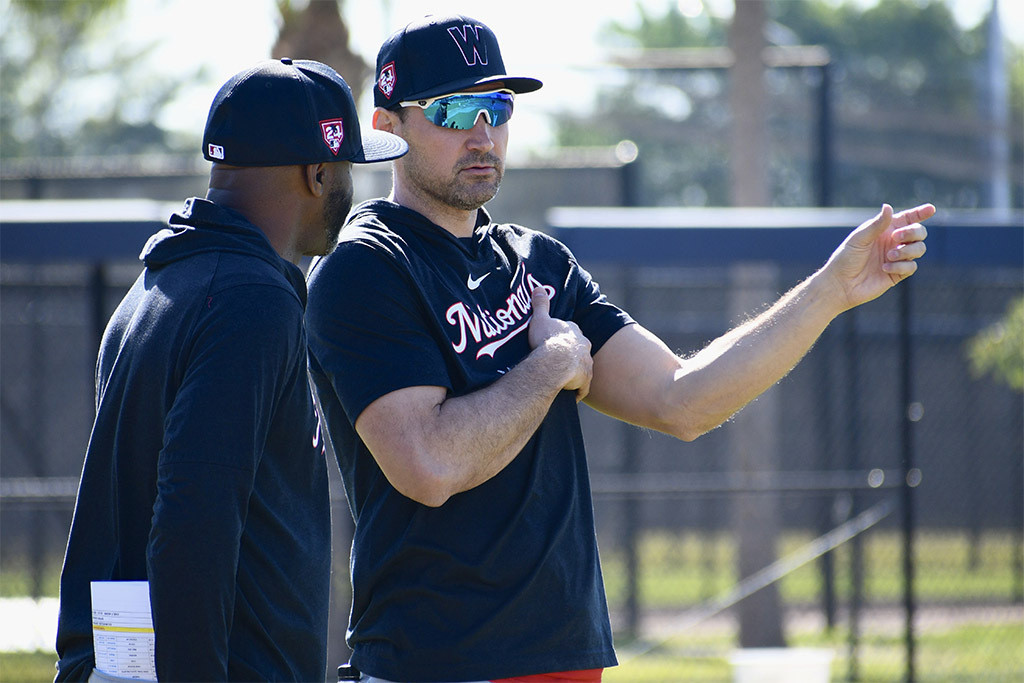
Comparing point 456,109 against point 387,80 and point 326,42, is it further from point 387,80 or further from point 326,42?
point 326,42

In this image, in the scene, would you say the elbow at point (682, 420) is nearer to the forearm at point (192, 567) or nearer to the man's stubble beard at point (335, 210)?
the man's stubble beard at point (335, 210)

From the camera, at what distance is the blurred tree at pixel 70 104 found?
34000 millimetres

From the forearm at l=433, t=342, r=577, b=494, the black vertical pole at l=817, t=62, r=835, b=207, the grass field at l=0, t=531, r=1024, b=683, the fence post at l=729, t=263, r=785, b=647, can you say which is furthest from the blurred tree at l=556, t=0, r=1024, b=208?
the forearm at l=433, t=342, r=577, b=494

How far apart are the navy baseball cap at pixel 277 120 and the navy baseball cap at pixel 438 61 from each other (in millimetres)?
567

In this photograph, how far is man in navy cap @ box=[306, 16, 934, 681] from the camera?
7.52ft

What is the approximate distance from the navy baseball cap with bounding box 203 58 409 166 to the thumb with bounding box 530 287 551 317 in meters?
0.68

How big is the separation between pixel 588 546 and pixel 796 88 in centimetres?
1442

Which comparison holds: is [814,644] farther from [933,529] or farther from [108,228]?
[108,228]

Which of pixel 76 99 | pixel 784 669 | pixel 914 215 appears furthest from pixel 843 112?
pixel 76 99

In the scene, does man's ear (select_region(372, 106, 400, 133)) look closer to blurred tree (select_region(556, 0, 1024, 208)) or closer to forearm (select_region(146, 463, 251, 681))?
forearm (select_region(146, 463, 251, 681))

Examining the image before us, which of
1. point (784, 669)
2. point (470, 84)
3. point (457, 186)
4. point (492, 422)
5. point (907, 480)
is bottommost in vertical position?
point (784, 669)

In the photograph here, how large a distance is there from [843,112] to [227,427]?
55.3 feet

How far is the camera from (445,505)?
235cm

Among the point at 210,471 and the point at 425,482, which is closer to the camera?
the point at 210,471
